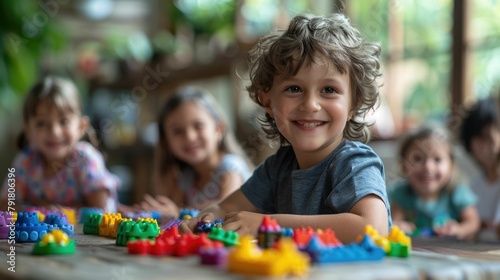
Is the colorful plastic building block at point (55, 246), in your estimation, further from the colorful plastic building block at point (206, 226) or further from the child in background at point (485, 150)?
the child in background at point (485, 150)

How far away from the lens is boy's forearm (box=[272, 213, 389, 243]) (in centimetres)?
96

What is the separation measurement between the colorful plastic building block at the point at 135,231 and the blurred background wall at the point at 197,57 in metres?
1.71

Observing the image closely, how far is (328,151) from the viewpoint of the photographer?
1206 mm

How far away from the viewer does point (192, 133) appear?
2.23 m

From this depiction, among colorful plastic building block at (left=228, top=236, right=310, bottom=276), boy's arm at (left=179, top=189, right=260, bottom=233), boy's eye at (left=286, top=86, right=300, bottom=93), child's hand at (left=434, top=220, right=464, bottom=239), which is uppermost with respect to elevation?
boy's eye at (left=286, top=86, right=300, bottom=93)

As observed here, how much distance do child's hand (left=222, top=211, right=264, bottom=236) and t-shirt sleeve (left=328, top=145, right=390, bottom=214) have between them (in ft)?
0.47

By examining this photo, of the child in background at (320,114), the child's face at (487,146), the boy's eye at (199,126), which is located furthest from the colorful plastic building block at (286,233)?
the child's face at (487,146)

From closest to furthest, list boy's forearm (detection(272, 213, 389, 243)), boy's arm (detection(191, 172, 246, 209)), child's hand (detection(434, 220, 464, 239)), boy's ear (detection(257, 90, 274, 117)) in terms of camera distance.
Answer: boy's forearm (detection(272, 213, 389, 243)), boy's ear (detection(257, 90, 274, 117)), child's hand (detection(434, 220, 464, 239)), boy's arm (detection(191, 172, 246, 209))

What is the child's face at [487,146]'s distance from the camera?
7.63 ft

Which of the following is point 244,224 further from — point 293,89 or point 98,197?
point 98,197

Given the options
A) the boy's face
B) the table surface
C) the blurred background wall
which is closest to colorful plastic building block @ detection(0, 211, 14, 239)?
the table surface

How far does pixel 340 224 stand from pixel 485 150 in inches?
61.6

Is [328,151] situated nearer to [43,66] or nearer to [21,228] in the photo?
[21,228]

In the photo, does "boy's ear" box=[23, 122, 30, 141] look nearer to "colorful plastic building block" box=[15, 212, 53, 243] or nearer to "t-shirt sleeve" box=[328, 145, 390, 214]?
"colorful plastic building block" box=[15, 212, 53, 243]
